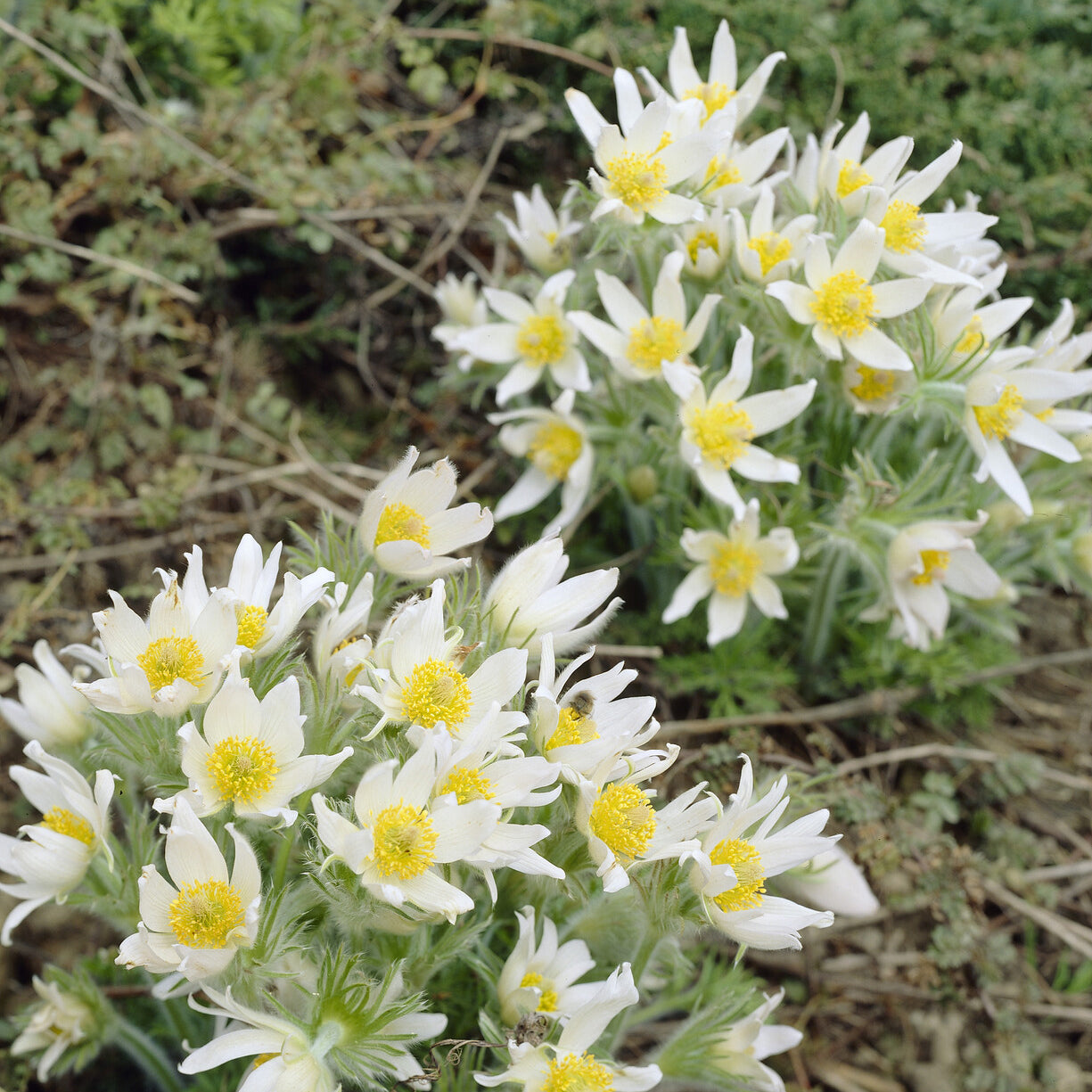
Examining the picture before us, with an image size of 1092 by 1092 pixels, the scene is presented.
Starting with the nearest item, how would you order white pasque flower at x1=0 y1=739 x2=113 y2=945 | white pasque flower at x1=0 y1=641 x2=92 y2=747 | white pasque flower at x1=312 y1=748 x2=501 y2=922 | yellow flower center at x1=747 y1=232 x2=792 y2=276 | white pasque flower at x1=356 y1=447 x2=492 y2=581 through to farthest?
1. white pasque flower at x1=312 y1=748 x2=501 y2=922
2. white pasque flower at x1=0 y1=739 x2=113 y2=945
3. white pasque flower at x1=356 y1=447 x2=492 y2=581
4. white pasque flower at x1=0 y1=641 x2=92 y2=747
5. yellow flower center at x1=747 y1=232 x2=792 y2=276

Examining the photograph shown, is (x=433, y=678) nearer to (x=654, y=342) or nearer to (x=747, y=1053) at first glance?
(x=747, y=1053)

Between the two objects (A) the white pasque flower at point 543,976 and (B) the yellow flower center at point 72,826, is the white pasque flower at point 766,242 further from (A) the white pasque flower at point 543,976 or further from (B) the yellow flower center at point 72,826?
(B) the yellow flower center at point 72,826

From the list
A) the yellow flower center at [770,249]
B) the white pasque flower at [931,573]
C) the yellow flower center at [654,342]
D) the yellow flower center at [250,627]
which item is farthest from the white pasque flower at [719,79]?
the yellow flower center at [250,627]

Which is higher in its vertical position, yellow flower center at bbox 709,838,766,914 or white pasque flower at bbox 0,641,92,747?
yellow flower center at bbox 709,838,766,914

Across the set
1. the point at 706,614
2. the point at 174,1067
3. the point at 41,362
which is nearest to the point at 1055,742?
the point at 706,614

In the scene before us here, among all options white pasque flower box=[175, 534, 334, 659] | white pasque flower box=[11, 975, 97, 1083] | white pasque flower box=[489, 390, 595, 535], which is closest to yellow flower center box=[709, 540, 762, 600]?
white pasque flower box=[489, 390, 595, 535]

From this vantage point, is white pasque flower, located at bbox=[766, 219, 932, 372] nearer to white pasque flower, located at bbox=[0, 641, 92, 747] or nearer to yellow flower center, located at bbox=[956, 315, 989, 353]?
yellow flower center, located at bbox=[956, 315, 989, 353]

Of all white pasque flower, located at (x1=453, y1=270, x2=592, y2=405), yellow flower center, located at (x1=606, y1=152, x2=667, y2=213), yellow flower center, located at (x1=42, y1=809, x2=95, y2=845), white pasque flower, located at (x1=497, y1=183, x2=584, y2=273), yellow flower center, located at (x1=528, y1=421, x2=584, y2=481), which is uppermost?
yellow flower center, located at (x1=606, y1=152, x2=667, y2=213)

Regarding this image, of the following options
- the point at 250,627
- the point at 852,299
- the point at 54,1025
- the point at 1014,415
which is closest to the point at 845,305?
the point at 852,299
